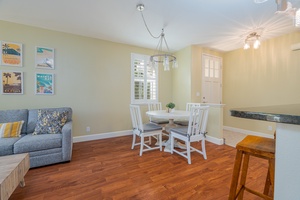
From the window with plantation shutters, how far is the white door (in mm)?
1491

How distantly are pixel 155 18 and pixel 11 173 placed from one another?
295cm

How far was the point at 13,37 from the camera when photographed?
8.86ft

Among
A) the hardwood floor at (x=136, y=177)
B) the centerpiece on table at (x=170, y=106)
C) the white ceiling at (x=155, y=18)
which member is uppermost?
the white ceiling at (x=155, y=18)

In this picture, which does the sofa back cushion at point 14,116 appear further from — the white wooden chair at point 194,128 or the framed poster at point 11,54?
the white wooden chair at point 194,128

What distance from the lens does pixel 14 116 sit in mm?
2484

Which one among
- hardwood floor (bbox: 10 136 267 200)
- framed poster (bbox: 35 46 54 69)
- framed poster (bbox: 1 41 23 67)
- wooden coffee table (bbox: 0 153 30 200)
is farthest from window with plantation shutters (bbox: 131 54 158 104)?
wooden coffee table (bbox: 0 153 30 200)

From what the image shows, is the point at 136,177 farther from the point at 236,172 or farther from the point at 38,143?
the point at 38,143

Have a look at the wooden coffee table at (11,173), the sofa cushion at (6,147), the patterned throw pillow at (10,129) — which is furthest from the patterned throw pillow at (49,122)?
the wooden coffee table at (11,173)

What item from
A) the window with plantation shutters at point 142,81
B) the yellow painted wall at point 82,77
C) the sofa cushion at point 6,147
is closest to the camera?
the sofa cushion at point 6,147

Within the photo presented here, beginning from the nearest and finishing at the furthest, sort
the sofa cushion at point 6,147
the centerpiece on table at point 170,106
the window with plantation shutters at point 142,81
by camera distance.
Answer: the sofa cushion at point 6,147 → the centerpiece on table at point 170,106 → the window with plantation shutters at point 142,81

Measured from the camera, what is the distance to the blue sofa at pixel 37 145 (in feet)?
6.58

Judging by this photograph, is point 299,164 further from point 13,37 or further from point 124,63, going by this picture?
point 13,37

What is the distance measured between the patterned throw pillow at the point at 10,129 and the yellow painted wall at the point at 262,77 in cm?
530

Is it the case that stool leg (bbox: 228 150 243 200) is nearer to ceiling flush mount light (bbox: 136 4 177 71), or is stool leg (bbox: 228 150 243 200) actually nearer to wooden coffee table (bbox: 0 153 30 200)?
ceiling flush mount light (bbox: 136 4 177 71)
